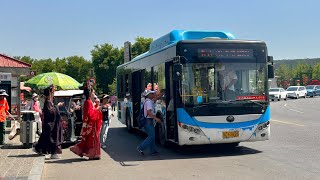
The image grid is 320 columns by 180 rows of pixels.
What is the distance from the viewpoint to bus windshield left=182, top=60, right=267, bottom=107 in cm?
1156

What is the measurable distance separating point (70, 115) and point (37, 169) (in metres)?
5.51

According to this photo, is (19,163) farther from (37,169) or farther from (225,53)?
(225,53)

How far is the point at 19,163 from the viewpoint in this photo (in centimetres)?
1059

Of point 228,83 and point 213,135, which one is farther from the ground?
point 228,83

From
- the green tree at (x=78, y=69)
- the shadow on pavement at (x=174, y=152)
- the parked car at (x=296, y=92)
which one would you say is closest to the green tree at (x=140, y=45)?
the green tree at (x=78, y=69)

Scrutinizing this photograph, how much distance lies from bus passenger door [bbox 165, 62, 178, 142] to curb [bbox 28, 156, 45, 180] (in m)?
3.39

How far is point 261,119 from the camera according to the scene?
11.9 metres

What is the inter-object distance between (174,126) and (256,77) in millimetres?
2439

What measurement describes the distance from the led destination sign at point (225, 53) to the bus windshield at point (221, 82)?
0.67 ft

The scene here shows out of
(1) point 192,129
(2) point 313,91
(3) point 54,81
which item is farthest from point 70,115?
(2) point 313,91

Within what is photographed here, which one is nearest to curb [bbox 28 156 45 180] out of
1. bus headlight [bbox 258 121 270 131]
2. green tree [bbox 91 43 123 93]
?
bus headlight [bbox 258 121 270 131]

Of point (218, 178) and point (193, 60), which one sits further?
point (193, 60)

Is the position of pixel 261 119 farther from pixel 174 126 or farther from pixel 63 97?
pixel 63 97

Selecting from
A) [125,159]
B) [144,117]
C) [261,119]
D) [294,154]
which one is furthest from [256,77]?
[125,159]
